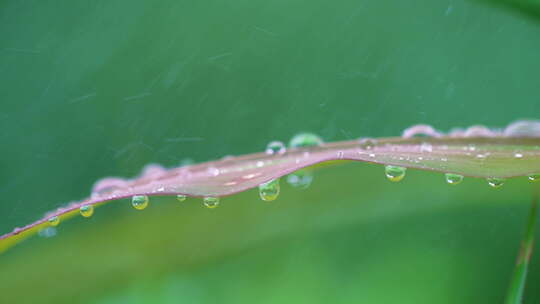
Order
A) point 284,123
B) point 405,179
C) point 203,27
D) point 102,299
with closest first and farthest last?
1. point 102,299
2. point 405,179
3. point 284,123
4. point 203,27

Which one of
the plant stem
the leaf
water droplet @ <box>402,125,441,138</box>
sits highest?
water droplet @ <box>402,125,441,138</box>

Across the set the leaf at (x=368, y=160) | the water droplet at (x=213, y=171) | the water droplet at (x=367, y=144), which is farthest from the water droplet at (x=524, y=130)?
the water droplet at (x=213, y=171)

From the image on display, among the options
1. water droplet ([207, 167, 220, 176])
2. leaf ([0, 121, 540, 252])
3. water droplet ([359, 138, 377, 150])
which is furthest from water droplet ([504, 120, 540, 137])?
water droplet ([207, 167, 220, 176])

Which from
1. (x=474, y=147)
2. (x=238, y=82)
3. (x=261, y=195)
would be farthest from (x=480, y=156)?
(x=238, y=82)

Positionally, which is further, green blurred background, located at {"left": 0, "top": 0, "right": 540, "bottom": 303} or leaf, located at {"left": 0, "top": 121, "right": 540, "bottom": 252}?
green blurred background, located at {"left": 0, "top": 0, "right": 540, "bottom": 303}

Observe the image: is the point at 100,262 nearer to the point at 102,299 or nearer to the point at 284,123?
the point at 102,299

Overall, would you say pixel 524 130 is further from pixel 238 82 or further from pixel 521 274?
pixel 238 82

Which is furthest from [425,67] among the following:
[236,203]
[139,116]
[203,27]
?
[236,203]

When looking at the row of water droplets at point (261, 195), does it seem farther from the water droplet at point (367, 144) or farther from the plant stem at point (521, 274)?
the plant stem at point (521, 274)

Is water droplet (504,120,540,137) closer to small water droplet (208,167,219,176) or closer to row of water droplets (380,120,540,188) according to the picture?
row of water droplets (380,120,540,188)
